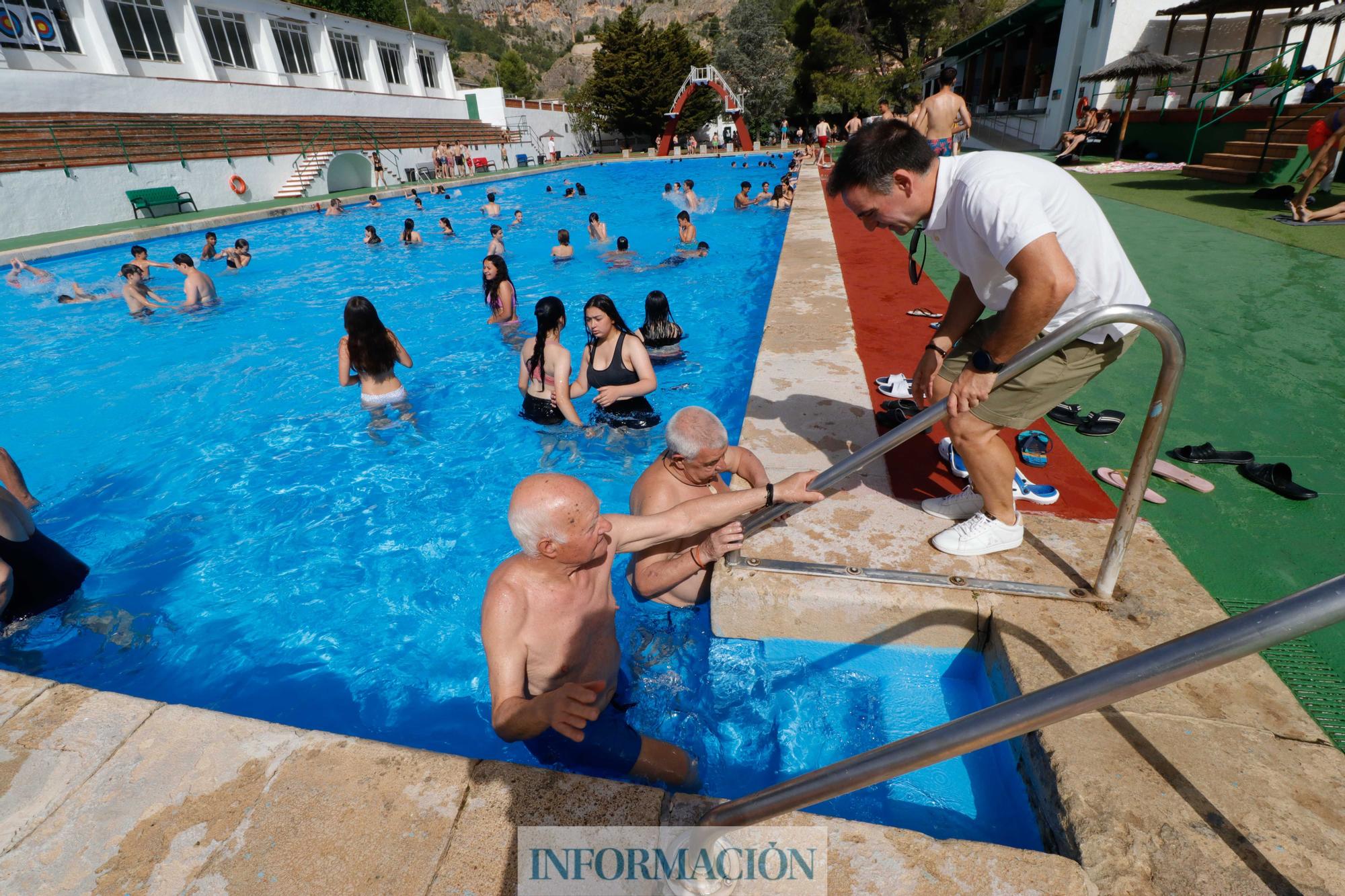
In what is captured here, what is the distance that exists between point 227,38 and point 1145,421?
41466mm

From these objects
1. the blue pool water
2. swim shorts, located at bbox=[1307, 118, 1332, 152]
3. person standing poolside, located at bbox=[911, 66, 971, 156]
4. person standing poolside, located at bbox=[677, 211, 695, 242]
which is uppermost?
person standing poolside, located at bbox=[911, 66, 971, 156]

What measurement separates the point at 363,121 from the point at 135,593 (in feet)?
114

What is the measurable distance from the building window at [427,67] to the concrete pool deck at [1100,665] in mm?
48928

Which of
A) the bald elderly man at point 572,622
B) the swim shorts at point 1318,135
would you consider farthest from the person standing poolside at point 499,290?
the swim shorts at point 1318,135

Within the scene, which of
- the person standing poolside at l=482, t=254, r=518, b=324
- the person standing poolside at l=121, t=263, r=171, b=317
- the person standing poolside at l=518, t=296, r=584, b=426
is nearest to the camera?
the person standing poolside at l=518, t=296, r=584, b=426

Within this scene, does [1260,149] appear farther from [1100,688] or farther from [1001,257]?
[1100,688]

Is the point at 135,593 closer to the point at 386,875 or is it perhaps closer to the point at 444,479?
the point at 444,479

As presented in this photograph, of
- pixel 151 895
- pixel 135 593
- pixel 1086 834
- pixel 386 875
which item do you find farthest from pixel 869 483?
pixel 135 593

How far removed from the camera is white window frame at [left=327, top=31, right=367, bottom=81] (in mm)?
35906

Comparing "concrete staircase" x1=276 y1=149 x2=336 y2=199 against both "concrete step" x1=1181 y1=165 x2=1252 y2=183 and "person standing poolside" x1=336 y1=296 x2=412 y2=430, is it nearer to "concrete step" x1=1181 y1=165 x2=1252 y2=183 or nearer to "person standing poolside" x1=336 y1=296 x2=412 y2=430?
"person standing poolside" x1=336 y1=296 x2=412 y2=430

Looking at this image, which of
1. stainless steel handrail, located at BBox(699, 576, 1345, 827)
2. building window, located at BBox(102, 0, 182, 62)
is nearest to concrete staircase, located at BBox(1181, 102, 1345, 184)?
stainless steel handrail, located at BBox(699, 576, 1345, 827)

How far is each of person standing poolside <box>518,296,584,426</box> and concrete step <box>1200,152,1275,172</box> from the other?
13.9m

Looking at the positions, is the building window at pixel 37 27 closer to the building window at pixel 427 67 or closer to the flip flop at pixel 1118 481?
the building window at pixel 427 67

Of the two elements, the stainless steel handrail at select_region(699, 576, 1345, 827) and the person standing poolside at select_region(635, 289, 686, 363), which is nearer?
the stainless steel handrail at select_region(699, 576, 1345, 827)
